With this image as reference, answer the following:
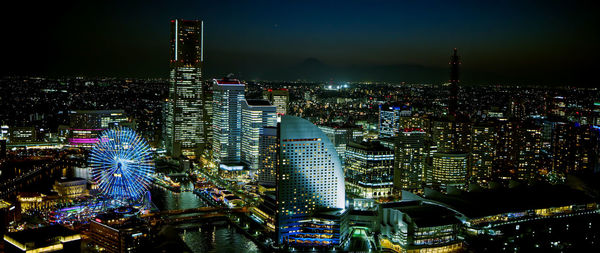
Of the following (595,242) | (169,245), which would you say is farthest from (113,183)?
(595,242)

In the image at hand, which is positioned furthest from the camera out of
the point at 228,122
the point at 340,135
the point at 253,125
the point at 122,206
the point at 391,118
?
the point at 391,118

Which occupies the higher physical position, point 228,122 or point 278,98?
point 278,98

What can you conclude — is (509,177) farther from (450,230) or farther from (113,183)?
(113,183)

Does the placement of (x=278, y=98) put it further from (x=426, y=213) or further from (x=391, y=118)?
(x=426, y=213)

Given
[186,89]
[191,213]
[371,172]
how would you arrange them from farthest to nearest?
1. [186,89]
2. [371,172]
3. [191,213]

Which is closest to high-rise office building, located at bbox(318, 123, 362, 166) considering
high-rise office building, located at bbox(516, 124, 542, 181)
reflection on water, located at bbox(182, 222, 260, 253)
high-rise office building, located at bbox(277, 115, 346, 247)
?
high-rise office building, located at bbox(516, 124, 542, 181)

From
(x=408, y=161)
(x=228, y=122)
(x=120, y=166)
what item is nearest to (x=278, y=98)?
(x=228, y=122)
